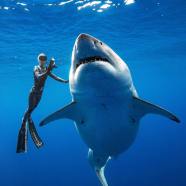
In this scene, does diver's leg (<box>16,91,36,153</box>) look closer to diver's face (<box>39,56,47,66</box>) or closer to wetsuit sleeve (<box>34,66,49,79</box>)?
wetsuit sleeve (<box>34,66,49,79</box>)

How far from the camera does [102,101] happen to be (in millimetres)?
5785

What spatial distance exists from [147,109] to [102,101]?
4.74ft

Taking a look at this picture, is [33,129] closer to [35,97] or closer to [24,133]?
[24,133]

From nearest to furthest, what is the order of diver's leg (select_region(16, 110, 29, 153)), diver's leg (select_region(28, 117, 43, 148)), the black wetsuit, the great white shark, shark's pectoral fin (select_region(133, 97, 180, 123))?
the great white shark < shark's pectoral fin (select_region(133, 97, 180, 123)) < the black wetsuit < diver's leg (select_region(16, 110, 29, 153)) < diver's leg (select_region(28, 117, 43, 148))

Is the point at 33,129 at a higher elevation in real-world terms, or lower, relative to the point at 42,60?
lower

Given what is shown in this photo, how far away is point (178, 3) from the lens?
18.9 m

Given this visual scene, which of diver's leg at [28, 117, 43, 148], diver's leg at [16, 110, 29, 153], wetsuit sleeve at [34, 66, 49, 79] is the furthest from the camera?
diver's leg at [28, 117, 43, 148]

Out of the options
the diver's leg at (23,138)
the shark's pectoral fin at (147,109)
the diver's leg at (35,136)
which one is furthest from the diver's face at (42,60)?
the shark's pectoral fin at (147,109)

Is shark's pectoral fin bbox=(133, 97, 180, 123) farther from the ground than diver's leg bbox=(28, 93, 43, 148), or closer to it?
farther from the ground

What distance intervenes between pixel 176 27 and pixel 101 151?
22.2m

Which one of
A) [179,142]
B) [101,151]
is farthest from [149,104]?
[179,142]

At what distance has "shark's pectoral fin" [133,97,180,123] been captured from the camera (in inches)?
248

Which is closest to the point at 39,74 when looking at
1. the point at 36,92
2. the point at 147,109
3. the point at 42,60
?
the point at 42,60

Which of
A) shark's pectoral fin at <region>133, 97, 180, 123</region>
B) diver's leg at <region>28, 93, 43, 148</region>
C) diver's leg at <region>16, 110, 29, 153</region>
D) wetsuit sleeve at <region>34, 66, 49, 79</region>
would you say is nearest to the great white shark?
shark's pectoral fin at <region>133, 97, 180, 123</region>
